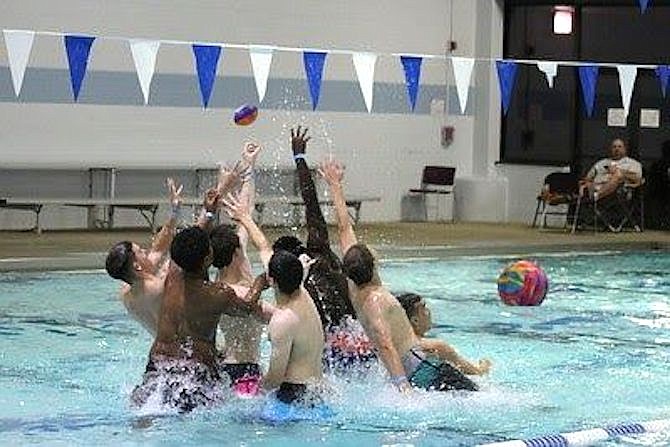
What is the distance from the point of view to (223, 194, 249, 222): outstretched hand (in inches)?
324

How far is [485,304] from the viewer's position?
13.6 m

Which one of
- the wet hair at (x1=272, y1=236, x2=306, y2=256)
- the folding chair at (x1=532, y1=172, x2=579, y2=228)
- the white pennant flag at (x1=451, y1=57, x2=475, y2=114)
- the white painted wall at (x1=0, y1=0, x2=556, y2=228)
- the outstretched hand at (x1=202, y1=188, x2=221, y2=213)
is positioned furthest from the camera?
the folding chair at (x1=532, y1=172, x2=579, y2=228)

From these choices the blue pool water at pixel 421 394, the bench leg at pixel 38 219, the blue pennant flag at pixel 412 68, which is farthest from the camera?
the bench leg at pixel 38 219

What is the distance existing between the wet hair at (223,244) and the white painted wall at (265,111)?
35.6ft

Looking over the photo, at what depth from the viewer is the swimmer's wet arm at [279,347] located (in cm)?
748

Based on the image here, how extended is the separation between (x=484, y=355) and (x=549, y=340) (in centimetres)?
101

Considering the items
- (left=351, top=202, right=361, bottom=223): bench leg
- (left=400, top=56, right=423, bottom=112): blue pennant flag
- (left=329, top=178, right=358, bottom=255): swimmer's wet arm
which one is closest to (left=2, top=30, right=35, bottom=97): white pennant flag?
(left=400, top=56, right=423, bottom=112): blue pennant flag

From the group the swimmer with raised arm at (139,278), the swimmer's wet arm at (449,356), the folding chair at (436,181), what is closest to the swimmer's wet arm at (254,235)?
the swimmer with raised arm at (139,278)

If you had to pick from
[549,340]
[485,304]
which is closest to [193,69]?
[485,304]

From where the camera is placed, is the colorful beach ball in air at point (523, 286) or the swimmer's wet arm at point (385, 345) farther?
the colorful beach ball in air at point (523, 286)

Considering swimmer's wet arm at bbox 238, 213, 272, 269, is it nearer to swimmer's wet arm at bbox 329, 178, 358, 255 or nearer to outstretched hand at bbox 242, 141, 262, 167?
outstretched hand at bbox 242, 141, 262, 167

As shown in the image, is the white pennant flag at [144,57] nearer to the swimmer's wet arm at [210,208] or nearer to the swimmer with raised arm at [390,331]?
the swimmer's wet arm at [210,208]

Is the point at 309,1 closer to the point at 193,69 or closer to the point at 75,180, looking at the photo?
the point at 193,69

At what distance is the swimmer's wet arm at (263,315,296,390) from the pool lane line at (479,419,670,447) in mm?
1107
